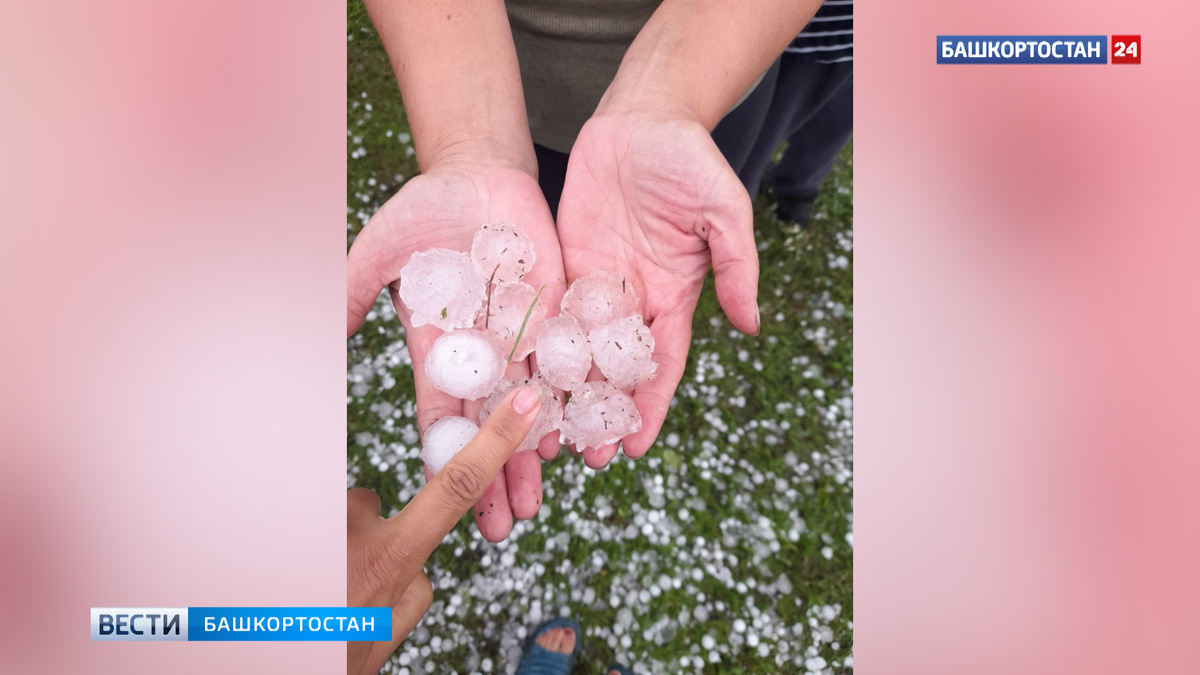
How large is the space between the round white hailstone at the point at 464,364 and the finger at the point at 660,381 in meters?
0.31

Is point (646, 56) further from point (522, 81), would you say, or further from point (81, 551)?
point (81, 551)

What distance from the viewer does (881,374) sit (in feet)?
3.61

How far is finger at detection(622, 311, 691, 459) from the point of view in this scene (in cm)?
147

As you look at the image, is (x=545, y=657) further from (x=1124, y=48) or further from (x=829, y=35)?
(x=1124, y=48)

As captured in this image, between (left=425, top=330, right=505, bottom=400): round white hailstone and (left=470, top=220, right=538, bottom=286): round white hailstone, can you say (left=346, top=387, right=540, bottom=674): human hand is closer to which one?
(left=425, top=330, right=505, bottom=400): round white hailstone

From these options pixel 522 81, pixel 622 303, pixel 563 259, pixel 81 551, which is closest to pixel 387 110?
pixel 522 81

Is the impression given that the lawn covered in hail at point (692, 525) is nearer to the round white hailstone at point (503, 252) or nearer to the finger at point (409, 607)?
the finger at point (409, 607)

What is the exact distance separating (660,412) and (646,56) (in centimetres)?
78

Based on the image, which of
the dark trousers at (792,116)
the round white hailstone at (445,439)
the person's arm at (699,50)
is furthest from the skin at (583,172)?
the dark trousers at (792,116)

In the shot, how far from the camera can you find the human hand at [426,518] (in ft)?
3.97

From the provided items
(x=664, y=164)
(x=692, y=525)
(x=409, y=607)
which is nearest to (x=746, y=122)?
(x=664, y=164)

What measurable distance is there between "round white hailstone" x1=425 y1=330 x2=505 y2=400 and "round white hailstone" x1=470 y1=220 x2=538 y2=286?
0.15 metres

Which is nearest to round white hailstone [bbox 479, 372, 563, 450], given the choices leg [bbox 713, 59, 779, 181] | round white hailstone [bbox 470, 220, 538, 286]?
round white hailstone [bbox 470, 220, 538, 286]

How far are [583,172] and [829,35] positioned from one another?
0.65 metres
